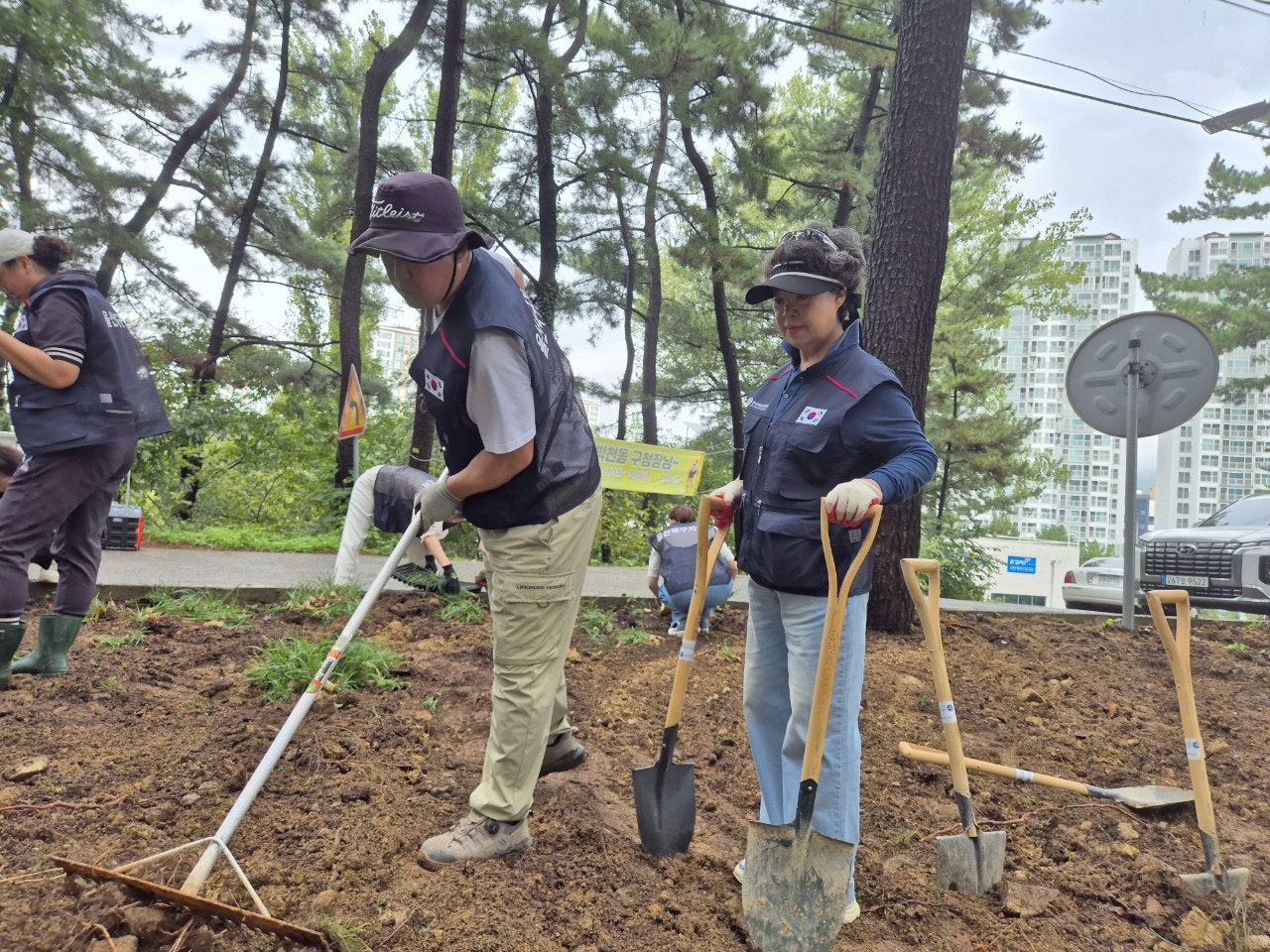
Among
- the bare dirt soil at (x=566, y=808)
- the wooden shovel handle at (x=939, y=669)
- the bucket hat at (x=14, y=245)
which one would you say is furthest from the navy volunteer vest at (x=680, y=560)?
the bucket hat at (x=14, y=245)

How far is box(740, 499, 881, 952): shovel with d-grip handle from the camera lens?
1915mm

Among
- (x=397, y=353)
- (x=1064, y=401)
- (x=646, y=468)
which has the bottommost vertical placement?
(x=646, y=468)

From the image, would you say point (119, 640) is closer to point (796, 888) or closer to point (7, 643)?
point (7, 643)

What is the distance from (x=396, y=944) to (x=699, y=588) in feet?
3.77

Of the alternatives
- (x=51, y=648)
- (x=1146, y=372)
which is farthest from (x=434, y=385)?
(x=1146, y=372)

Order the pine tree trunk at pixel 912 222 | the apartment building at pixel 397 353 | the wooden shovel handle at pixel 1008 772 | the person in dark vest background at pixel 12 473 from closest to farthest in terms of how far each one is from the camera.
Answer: the wooden shovel handle at pixel 1008 772 → the person in dark vest background at pixel 12 473 → the pine tree trunk at pixel 912 222 → the apartment building at pixel 397 353

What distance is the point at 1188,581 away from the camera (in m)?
7.87

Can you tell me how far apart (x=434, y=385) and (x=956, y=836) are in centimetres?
194

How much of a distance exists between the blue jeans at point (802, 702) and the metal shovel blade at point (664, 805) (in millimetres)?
252

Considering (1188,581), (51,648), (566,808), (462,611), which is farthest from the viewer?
(1188,581)

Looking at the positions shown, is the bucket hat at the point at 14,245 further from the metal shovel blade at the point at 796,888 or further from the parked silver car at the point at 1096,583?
the parked silver car at the point at 1096,583

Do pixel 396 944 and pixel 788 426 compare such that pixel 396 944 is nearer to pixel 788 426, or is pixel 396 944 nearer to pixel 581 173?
pixel 788 426

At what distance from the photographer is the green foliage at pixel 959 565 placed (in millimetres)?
10655

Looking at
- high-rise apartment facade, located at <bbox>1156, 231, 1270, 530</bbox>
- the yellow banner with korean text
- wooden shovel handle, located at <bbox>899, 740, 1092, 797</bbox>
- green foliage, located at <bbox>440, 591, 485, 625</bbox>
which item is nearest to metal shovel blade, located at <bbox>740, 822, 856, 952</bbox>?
wooden shovel handle, located at <bbox>899, 740, 1092, 797</bbox>
